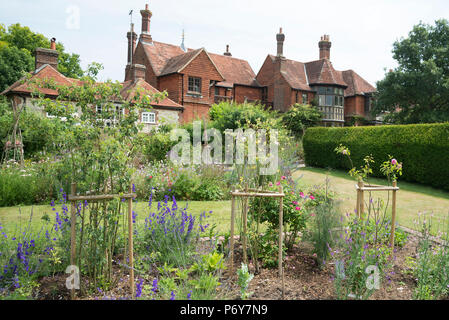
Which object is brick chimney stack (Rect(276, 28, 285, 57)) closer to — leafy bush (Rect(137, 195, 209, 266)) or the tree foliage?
the tree foliage

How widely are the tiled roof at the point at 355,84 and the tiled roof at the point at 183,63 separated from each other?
9684 millimetres

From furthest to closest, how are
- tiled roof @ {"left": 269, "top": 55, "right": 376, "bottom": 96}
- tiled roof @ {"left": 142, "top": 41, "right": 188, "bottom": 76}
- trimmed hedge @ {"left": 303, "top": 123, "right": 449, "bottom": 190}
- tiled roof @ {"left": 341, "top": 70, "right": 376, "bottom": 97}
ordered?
tiled roof @ {"left": 341, "top": 70, "right": 376, "bottom": 97}, tiled roof @ {"left": 269, "top": 55, "right": 376, "bottom": 96}, tiled roof @ {"left": 142, "top": 41, "right": 188, "bottom": 76}, trimmed hedge @ {"left": 303, "top": 123, "right": 449, "bottom": 190}

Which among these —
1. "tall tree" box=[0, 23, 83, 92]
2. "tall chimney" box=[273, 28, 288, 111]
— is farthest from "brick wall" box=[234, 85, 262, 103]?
"tall tree" box=[0, 23, 83, 92]

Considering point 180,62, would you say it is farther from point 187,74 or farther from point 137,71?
point 137,71

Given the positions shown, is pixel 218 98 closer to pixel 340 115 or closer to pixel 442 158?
pixel 340 115

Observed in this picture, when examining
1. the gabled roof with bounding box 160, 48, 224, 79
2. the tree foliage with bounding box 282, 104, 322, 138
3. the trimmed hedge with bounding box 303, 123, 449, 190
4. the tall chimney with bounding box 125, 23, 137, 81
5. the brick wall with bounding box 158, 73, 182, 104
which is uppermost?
the tall chimney with bounding box 125, 23, 137, 81

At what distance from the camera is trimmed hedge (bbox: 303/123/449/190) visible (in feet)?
38.5

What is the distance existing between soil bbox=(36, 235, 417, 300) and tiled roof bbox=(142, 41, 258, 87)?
21.5 meters

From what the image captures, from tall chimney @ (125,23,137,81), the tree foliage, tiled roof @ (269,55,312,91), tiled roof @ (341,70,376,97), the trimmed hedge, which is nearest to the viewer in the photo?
the trimmed hedge

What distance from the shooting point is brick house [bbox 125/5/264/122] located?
2397 cm

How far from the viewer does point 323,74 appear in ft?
101

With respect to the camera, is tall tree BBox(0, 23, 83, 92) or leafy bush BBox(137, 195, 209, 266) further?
tall tree BBox(0, 23, 83, 92)

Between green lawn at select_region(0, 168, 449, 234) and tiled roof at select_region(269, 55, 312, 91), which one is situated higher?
tiled roof at select_region(269, 55, 312, 91)
